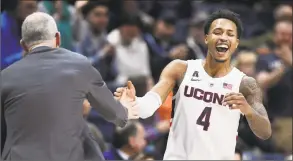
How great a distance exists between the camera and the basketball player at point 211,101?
223 inches

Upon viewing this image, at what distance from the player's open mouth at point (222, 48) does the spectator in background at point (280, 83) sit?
3.90 m

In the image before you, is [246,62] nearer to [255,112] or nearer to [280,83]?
[280,83]

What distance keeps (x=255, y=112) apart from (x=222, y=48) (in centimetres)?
52

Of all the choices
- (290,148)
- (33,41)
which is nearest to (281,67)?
(290,148)

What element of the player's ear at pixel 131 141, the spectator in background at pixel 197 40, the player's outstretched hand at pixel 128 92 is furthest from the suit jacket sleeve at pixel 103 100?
the spectator in background at pixel 197 40

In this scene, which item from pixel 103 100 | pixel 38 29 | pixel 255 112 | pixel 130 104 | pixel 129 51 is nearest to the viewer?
pixel 38 29

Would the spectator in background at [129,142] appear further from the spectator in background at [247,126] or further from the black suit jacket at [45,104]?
the black suit jacket at [45,104]

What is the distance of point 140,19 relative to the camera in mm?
10727

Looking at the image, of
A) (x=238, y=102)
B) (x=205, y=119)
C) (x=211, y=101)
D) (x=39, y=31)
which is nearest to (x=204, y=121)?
(x=205, y=119)

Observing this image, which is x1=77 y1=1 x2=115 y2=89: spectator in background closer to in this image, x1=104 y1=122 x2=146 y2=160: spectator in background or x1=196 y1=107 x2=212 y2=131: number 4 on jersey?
x1=104 y1=122 x2=146 y2=160: spectator in background

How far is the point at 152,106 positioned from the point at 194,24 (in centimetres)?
484

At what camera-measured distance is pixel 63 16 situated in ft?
30.2

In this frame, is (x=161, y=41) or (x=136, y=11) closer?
(x=161, y=41)

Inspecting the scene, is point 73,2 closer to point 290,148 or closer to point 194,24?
point 194,24
